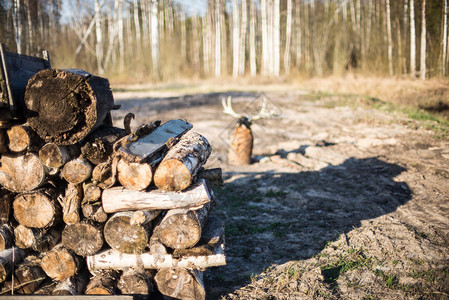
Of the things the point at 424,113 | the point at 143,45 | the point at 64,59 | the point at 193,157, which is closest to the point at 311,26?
the point at 143,45

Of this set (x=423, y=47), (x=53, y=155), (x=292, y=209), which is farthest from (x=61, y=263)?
(x=423, y=47)

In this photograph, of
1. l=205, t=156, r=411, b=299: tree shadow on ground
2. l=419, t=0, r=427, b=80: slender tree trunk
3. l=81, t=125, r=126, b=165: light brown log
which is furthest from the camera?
l=419, t=0, r=427, b=80: slender tree trunk

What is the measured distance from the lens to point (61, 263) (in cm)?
310

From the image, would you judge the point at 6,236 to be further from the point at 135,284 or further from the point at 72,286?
the point at 135,284

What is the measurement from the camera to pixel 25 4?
32.6 feet

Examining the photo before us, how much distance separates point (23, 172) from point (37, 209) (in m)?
0.36

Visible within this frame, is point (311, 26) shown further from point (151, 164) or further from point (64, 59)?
point (151, 164)

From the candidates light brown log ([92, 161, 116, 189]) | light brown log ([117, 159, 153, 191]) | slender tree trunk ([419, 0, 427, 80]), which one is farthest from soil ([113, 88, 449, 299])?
slender tree trunk ([419, 0, 427, 80])

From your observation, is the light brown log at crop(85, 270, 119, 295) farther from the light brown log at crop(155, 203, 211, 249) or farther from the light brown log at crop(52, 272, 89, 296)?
the light brown log at crop(155, 203, 211, 249)

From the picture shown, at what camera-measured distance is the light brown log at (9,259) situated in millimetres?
3029

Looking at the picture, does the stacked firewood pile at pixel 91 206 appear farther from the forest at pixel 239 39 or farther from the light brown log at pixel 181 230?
the forest at pixel 239 39

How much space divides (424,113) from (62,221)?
11.3m

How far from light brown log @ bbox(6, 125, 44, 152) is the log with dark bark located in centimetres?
11

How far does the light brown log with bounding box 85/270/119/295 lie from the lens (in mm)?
2934
